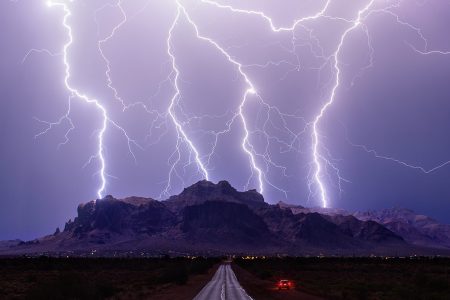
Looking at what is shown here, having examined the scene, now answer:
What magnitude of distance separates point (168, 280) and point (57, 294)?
26666 mm

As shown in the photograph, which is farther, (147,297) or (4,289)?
(4,289)

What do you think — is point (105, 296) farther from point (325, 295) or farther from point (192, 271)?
point (192, 271)

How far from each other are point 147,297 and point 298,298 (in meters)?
9.60

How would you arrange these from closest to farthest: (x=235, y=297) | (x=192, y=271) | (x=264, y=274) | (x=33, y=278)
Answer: (x=235, y=297) < (x=33, y=278) < (x=264, y=274) < (x=192, y=271)

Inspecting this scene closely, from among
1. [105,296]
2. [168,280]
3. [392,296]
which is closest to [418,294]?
[392,296]

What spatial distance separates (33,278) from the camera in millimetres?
49625

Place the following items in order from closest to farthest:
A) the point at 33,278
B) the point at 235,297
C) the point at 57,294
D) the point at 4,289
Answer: the point at 57,294, the point at 235,297, the point at 4,289, the point at 33,278

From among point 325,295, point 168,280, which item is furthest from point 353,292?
point 168,280

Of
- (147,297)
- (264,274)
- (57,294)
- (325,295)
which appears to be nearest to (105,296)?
(147,297)

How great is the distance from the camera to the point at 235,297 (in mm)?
33469

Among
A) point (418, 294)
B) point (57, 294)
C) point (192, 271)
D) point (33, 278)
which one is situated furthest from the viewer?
point (192, 271)

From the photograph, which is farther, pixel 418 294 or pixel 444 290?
pixel 444 290

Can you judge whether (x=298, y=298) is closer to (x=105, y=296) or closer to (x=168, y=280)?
(x=105, y=296)

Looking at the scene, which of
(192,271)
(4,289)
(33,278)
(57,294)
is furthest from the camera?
(192,271)
